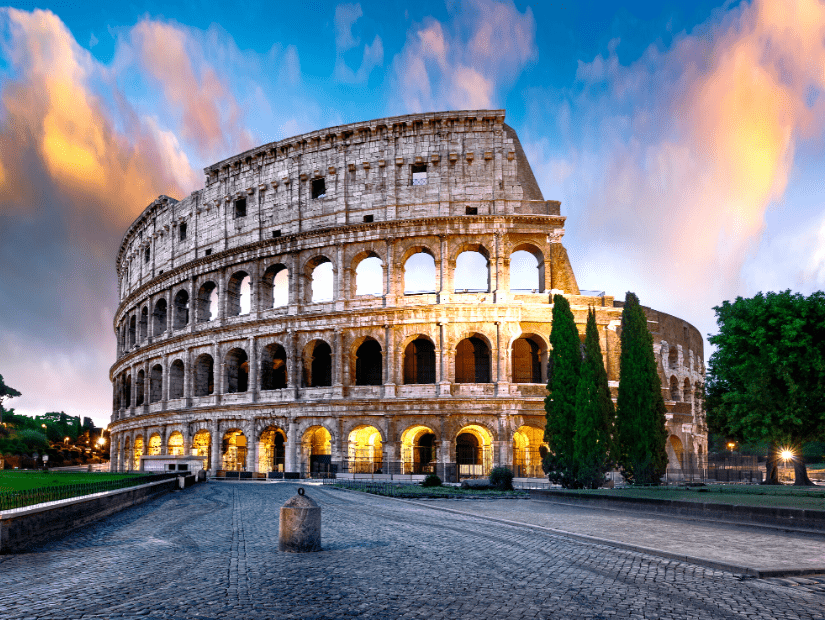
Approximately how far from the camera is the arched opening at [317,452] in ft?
117

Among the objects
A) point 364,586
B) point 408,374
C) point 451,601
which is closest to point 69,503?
point 364,586

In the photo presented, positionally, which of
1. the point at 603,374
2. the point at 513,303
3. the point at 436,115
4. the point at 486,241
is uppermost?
the point at 436,115

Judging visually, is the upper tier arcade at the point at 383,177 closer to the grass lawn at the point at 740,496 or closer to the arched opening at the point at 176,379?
the arched opening at the point at 176,379

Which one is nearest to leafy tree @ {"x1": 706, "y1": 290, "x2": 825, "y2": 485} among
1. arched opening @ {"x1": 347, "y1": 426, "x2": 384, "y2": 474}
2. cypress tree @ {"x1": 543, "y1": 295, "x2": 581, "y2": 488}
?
cypress tree @ {"x1": 543, "y1": 295, "x2": 581, "y2": 488}

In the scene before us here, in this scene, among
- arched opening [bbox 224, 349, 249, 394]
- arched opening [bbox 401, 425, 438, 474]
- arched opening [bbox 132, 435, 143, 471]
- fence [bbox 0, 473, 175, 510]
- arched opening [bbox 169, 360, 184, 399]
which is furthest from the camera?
arched opening [bbox 132, 435, 143, 471]

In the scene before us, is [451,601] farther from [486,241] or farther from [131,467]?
[131,467]

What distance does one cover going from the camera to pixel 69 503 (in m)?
12.2

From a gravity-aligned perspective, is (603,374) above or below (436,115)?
below

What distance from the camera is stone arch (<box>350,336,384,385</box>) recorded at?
37.7m

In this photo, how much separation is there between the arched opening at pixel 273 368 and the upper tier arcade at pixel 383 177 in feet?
22.7

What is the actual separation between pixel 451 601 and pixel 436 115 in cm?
3308

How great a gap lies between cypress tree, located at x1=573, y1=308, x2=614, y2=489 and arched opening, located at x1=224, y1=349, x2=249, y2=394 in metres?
23.5

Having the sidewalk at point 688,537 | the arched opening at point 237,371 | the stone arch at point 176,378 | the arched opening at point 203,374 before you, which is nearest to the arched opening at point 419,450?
the arched opening at point 237,371

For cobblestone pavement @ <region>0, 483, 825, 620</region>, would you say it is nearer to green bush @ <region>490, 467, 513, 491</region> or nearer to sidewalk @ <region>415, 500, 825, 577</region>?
sidewalk @ <region>415, 500, 825, 577</region>
